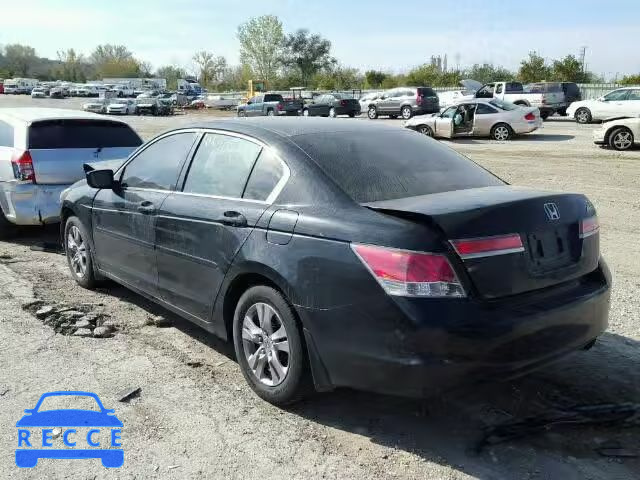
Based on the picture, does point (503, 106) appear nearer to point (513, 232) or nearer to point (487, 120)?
point (487, 120)

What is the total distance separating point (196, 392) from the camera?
12.3ft

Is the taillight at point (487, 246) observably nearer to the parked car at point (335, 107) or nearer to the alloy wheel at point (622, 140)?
the alloy wheel at point (622, 140)

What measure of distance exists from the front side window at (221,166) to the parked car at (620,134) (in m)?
15.1

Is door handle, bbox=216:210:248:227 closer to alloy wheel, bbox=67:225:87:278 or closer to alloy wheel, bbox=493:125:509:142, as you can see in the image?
alloy wheel, bbox=67:225:87:278

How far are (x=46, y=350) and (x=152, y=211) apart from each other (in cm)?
125

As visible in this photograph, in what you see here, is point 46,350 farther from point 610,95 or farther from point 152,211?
point 610,95

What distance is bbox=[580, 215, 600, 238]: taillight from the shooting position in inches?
132

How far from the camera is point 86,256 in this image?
559 cm

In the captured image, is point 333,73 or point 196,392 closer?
point 196,392

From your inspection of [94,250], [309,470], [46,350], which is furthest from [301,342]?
[94,250]

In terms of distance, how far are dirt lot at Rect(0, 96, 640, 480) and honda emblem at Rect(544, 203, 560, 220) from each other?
102 cm

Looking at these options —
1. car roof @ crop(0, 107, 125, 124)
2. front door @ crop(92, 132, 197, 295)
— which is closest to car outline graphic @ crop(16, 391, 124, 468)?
front door @ crop(92, 132, 197, 295)

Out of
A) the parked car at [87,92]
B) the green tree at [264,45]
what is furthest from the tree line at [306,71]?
the parked car at [87,92]

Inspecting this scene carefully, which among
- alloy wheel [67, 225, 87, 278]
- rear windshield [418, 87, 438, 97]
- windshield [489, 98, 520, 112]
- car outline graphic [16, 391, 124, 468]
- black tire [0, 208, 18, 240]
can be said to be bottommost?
car outline graphic [16, 391, 124, 468]
